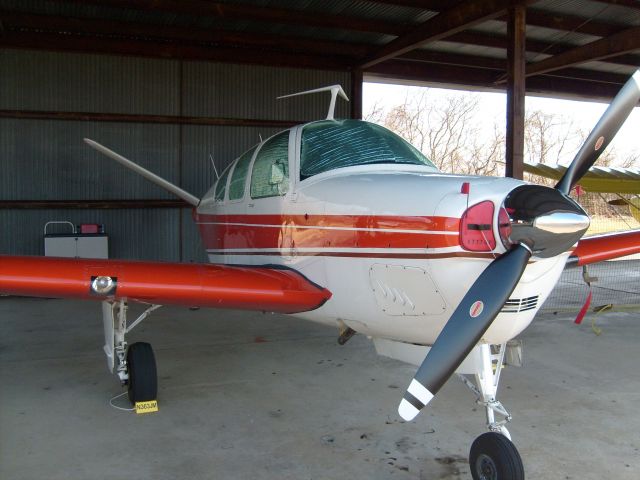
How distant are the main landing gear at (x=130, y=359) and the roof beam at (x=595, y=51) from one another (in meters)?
9.11

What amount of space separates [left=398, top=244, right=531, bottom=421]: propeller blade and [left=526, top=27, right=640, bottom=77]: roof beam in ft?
28.5

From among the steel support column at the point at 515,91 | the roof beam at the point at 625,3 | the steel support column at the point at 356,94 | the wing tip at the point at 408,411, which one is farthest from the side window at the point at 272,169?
the steel support column at the point at 356,94

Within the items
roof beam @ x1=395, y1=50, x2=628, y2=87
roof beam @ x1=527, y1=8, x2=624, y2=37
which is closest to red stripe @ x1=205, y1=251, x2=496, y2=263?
roof beam @ x1=527, y1=8, x2=624, y2=37

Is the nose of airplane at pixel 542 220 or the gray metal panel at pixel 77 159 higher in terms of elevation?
the gray metal panel at pixel 77 159

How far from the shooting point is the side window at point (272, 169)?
4.10m

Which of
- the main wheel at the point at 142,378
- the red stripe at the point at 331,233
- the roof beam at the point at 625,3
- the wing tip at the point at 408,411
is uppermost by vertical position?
the roof beam at the point at 625,3

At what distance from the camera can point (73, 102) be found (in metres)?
9.61

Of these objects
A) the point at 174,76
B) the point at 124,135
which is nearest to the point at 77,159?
the point at 124,135

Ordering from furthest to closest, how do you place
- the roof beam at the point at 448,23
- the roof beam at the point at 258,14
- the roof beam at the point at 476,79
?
the roof beam at the point at 476,79 < the roof beam at the point at 258,14 < the roof beam at the point at 448,23

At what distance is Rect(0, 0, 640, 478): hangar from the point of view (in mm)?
8914

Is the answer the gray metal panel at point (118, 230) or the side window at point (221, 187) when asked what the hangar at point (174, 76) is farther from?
the side window at point (221, 187)

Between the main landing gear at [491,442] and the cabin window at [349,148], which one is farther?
the cabin window at [349,148]

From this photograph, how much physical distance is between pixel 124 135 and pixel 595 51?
837cm

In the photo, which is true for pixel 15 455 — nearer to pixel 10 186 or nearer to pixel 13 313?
pixel 13 313
